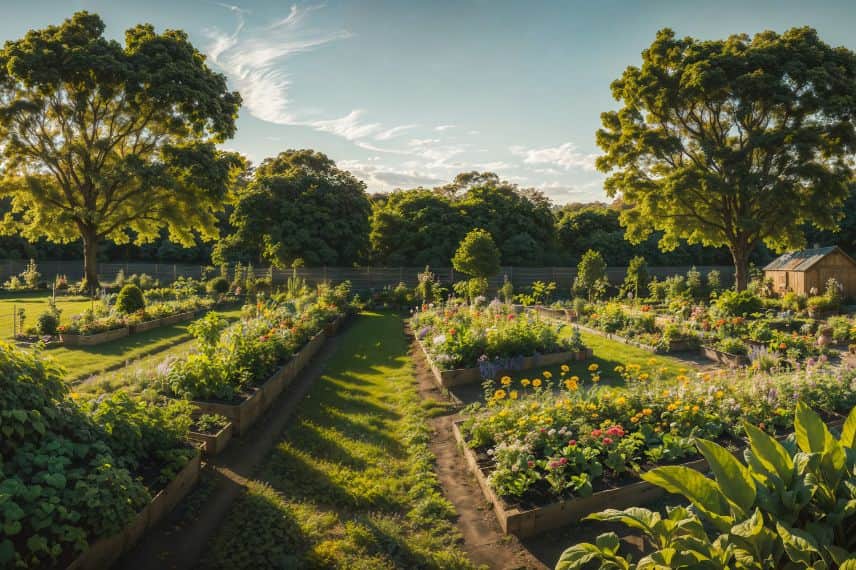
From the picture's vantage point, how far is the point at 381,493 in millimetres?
4246

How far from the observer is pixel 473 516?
391 cm

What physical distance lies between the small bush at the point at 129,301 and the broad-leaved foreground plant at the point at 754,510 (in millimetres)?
13764

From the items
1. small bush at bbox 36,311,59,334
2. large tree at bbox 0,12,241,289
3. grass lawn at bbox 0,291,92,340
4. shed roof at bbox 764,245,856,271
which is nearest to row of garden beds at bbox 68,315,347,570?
small bush at bbox 36,311,59,334

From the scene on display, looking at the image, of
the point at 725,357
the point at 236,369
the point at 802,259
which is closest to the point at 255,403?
the point at 236,369

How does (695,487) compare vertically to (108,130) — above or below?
below

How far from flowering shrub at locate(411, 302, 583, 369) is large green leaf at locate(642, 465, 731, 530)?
17.6 feet

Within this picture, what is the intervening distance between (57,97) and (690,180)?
23939 millimetres

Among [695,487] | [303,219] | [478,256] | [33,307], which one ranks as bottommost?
[33,307]

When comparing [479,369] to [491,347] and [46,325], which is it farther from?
[46,325]

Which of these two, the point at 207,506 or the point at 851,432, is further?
the point at 207,506

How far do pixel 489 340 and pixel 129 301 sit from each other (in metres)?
10.2

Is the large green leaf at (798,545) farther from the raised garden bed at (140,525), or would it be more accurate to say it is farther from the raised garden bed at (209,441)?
the raised garden bed at (209,441)

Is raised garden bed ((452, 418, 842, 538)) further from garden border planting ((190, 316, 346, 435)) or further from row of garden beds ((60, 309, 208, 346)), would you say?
row of garden beds ((60, 309, 208, 346))

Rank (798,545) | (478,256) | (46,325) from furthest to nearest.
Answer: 1. (478,256)
2. (46,325)
3. (798,545)
